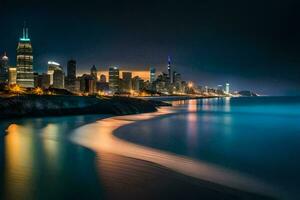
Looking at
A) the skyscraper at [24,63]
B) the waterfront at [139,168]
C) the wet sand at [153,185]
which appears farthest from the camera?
the skyscraper at [24,63]

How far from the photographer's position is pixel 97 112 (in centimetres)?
4519

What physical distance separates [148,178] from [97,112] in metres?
36.1

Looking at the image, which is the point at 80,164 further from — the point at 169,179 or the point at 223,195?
the point at 223,195

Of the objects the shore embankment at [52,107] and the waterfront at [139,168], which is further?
the shore embankment at [52,107]

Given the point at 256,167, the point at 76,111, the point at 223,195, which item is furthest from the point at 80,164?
the point at 76,111

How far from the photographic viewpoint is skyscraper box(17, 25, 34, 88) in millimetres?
158250

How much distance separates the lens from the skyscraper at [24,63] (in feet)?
519

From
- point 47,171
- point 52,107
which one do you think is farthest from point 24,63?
point 47,171

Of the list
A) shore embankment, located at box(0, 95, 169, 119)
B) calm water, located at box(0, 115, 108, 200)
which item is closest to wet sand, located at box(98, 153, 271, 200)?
calm water, located at box(0, 115, 108, 200)

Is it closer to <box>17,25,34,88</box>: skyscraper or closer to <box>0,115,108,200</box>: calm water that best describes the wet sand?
<box>0,115,108,200</box>: calm water

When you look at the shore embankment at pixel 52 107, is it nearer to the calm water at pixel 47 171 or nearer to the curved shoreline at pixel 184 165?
the curved shoreline at pixel 184 165

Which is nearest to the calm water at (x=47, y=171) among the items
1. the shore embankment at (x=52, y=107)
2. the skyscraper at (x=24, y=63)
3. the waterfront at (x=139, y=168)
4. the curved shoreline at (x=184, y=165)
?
the waterfront at (x=139, y=168)

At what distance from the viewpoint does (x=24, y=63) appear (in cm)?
15900

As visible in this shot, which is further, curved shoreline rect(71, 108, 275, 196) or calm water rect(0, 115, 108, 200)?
curved shoreline rect(71, 108, 275, 196)
